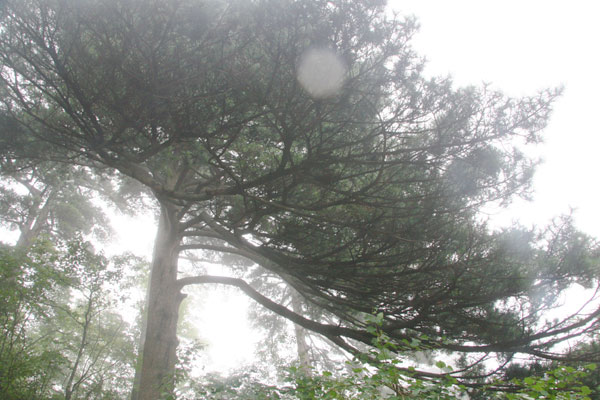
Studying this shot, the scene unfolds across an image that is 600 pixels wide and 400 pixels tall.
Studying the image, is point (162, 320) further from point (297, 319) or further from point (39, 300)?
point (297, 319)

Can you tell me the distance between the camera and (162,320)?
5812 mm

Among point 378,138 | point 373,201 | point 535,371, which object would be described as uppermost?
point 378,138

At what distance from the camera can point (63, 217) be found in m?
11.7

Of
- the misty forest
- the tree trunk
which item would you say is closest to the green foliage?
the misty forest

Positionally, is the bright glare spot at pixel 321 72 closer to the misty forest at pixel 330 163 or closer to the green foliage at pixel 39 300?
the misty forest at pixel 330 163

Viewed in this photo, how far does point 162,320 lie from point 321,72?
4.73 m

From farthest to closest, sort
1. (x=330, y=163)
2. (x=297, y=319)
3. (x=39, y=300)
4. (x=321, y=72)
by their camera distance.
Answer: (x=297, y=319) < (x=39, y=300) < (x=330, y=163) < (x=321, y=72)

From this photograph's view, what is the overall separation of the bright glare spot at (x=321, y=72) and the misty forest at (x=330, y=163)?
0.06 feet

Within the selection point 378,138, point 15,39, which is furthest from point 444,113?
point 15,39

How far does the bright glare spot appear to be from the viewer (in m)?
3.10

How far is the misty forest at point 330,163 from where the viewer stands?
3.22 metres

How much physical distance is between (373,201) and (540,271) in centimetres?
206

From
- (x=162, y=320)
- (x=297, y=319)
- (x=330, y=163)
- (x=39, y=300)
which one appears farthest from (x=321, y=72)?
(x=162, y=320)

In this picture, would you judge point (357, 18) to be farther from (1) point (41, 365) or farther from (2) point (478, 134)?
(1) point (41, 365)
